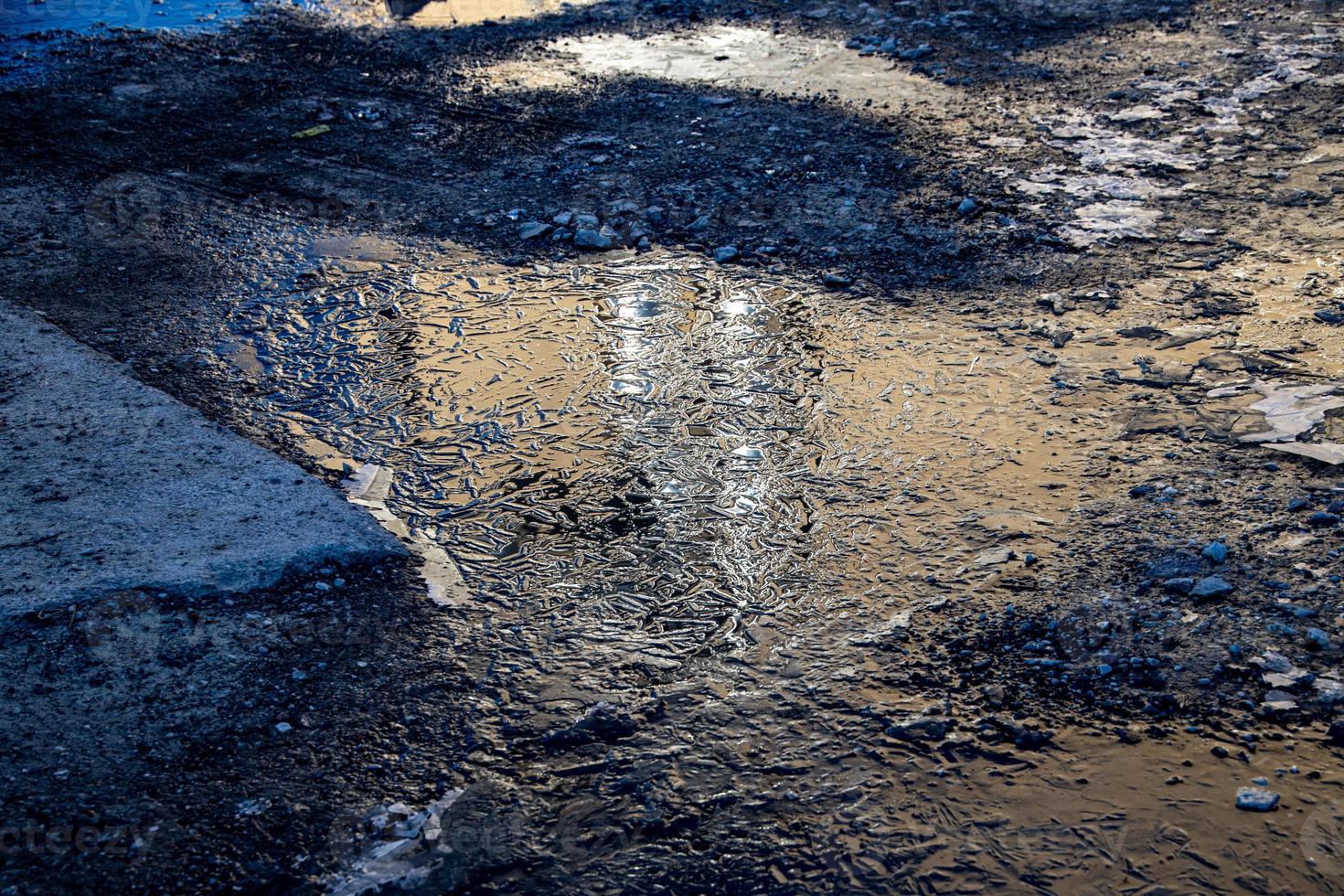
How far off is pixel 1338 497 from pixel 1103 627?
2.83ft

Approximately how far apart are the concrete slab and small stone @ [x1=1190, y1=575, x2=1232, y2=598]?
218cm

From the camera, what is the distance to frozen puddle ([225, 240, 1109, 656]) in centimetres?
269

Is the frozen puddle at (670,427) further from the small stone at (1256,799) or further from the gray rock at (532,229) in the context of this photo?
Result: the small stone at (1256,799)

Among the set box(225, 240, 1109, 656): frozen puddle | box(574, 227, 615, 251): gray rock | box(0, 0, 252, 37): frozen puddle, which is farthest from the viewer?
box(0, 0, 252, 37): frozen puddle

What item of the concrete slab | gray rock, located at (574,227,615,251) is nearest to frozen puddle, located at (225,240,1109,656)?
gray rock, located at (574,227,615,251)

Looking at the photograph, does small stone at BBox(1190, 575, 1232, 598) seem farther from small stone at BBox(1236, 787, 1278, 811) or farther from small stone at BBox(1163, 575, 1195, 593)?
small stone at BBox(1236, 787, 1278, 811)

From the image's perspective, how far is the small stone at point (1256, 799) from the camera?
1921 millimetres

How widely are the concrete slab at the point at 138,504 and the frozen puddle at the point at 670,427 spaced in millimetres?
Answer: 296

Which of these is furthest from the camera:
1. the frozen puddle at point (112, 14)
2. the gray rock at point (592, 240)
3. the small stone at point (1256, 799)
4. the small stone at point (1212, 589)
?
the frozen puddle at point (112, 14)

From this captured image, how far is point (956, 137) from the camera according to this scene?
4.92m

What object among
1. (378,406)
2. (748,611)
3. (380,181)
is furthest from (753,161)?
(748,611)

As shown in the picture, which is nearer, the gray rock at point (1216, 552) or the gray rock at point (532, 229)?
the gray rock at point (1216, 552)

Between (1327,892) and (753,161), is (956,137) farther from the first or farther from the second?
(1327,892)

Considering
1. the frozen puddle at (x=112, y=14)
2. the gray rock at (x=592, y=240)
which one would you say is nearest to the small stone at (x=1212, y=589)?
the gray rock at (x=592, y=240)
